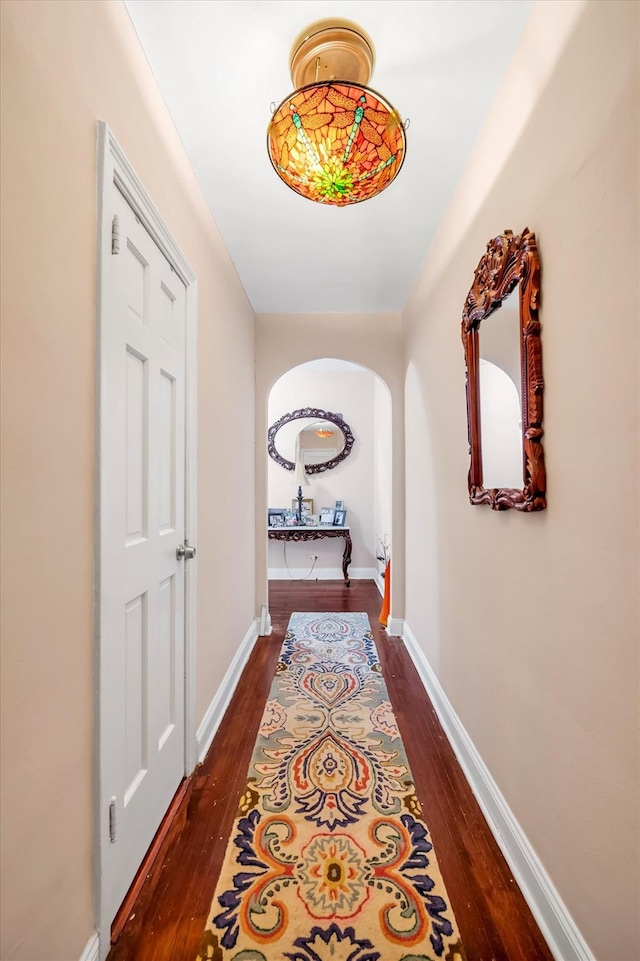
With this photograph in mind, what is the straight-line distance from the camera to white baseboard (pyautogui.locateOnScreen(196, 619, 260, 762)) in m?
1.89

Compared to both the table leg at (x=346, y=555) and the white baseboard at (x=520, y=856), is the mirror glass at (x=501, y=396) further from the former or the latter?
the table leg at (x=346, y=555)

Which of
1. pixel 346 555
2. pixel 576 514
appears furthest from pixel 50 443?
pixel 346 555

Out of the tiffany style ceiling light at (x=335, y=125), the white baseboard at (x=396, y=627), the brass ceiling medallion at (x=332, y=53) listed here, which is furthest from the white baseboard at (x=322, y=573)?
the brass ceiling medallion at (x=332, y=53)

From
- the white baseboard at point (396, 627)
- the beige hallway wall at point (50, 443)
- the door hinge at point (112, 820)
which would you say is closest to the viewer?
the beige hallway wall at point (50, 443)

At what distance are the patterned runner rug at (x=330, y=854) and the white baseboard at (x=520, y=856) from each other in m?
0.23

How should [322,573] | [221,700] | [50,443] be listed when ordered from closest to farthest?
[50,443]
[221,700]
[322,573]

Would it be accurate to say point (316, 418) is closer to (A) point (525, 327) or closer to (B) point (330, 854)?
(A) point (525, 327)

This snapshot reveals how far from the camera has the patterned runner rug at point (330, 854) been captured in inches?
44.1

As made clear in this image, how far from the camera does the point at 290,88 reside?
1.46 metres

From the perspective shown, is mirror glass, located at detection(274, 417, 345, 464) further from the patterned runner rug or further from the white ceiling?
the patterned runner rug

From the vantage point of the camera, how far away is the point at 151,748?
140 cm

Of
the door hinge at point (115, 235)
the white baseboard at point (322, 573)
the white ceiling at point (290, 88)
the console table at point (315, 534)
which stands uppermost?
the white ceiling at point (290, 88)

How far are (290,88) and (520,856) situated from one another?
2592 mm

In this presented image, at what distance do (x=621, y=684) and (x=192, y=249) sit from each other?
2.10 metres
